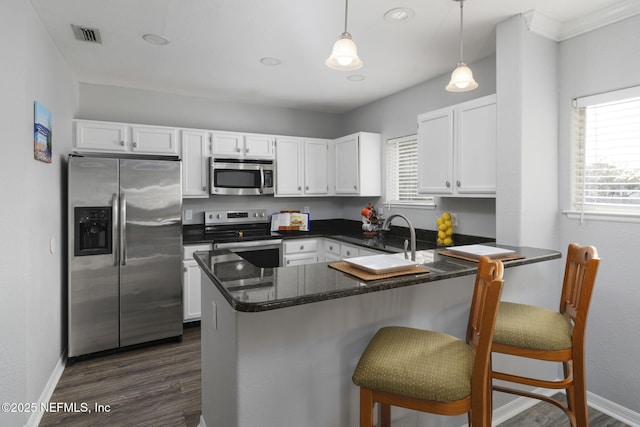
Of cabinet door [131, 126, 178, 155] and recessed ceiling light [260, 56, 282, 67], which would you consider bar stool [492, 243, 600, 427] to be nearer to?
recessed ceiling light [260, 56, 282, 67]

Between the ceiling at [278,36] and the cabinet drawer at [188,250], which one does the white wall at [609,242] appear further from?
the cabinet drawer at [188,250]

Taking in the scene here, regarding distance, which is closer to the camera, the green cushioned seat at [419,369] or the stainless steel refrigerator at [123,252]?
the green cushioned seat at [419,369]

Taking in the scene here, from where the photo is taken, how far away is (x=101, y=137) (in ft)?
11.4

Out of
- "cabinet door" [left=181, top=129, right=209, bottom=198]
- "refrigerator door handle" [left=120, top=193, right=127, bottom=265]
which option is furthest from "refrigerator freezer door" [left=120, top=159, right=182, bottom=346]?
"cabinet door" [left=181, top=129, right=209, bottom=198]

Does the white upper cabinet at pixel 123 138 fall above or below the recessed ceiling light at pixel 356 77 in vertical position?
below

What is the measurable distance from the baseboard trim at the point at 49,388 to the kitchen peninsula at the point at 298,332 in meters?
1.16

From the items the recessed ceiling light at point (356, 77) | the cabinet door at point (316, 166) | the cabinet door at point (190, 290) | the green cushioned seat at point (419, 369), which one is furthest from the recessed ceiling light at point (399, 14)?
the cabinet door at point (190, 290)

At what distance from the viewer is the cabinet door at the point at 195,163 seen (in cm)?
382

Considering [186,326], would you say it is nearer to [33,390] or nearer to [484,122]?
[33,390]

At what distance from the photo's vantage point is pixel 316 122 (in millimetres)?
4906

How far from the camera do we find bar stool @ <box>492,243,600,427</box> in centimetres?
157

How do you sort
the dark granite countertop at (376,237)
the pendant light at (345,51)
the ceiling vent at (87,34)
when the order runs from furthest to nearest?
the dark granite countertop at (376,237) → the ceiling vent at (87,34) → the pendant light at (345,51)

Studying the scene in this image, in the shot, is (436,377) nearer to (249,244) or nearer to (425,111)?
(249,244)

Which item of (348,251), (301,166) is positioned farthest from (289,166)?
(348,251)
